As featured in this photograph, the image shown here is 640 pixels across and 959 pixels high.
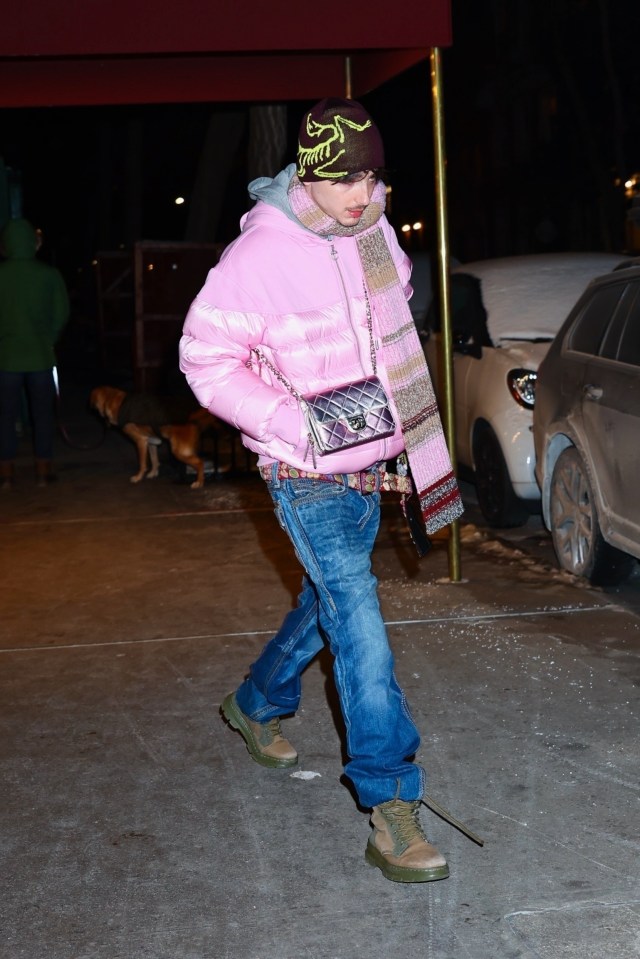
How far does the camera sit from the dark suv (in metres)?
6.21

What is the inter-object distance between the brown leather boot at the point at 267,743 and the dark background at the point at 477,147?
82.3 feet

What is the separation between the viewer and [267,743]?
4633 millimetres

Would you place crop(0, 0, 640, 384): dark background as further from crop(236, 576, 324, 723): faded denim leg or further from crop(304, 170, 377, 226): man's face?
crop(304, 170, 377, 226): man's face

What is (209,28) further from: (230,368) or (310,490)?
(310,490)

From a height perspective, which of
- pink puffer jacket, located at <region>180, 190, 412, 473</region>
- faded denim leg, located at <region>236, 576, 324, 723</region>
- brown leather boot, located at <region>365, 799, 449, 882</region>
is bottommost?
brown leather boot, located at <region>365, 799, 449, 882</region>

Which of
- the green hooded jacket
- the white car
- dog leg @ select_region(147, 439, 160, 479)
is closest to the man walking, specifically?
the white car

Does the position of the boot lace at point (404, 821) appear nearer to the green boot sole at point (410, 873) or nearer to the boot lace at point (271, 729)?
the green boot sole at point (410, 873)

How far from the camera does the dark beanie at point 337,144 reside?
369 cm

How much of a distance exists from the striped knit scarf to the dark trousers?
281 inches

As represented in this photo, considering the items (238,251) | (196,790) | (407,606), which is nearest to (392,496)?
(407,606)

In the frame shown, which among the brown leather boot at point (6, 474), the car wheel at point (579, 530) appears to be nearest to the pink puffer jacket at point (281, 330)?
the car wheel at point (579, 530)

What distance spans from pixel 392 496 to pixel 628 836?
19.6ft

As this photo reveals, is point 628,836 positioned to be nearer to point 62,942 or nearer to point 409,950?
point 409,950

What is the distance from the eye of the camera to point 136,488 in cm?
1070
